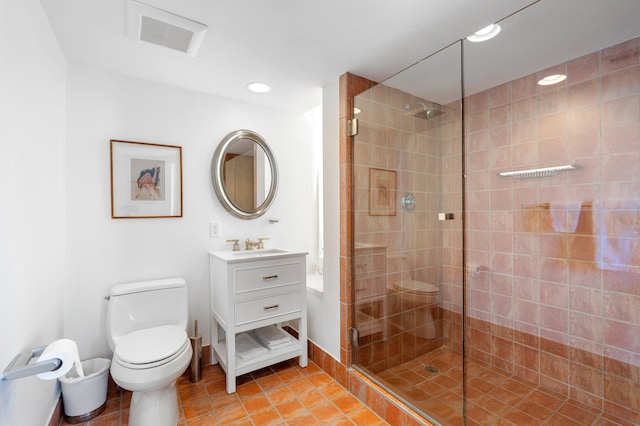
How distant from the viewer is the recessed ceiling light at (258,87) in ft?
7.24

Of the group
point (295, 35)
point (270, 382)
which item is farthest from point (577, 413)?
point (295, 35)

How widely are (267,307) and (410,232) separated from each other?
1.15 meters

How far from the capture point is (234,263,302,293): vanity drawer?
2.03 meters

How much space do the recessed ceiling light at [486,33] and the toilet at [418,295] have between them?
1.36 m

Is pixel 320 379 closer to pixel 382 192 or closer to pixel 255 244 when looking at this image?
pixel 255 244

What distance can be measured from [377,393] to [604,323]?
1.33m

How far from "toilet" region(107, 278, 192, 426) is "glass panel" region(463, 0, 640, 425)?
164cm

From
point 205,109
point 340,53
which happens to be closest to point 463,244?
point 340,53

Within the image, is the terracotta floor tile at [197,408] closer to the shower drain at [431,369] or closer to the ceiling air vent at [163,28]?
the shower drain at [431,369]

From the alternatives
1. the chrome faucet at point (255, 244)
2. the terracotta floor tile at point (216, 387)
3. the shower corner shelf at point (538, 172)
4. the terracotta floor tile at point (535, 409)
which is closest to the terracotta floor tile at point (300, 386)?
the terracotta floor tile at point (216, 387)

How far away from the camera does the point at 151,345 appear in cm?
166

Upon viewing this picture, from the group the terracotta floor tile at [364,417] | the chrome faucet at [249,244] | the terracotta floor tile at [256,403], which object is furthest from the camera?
the chrome faucet at [249,244]

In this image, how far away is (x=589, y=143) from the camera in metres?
1.58

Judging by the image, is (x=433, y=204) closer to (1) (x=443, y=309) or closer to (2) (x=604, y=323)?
(1) (x=443, y=309)
